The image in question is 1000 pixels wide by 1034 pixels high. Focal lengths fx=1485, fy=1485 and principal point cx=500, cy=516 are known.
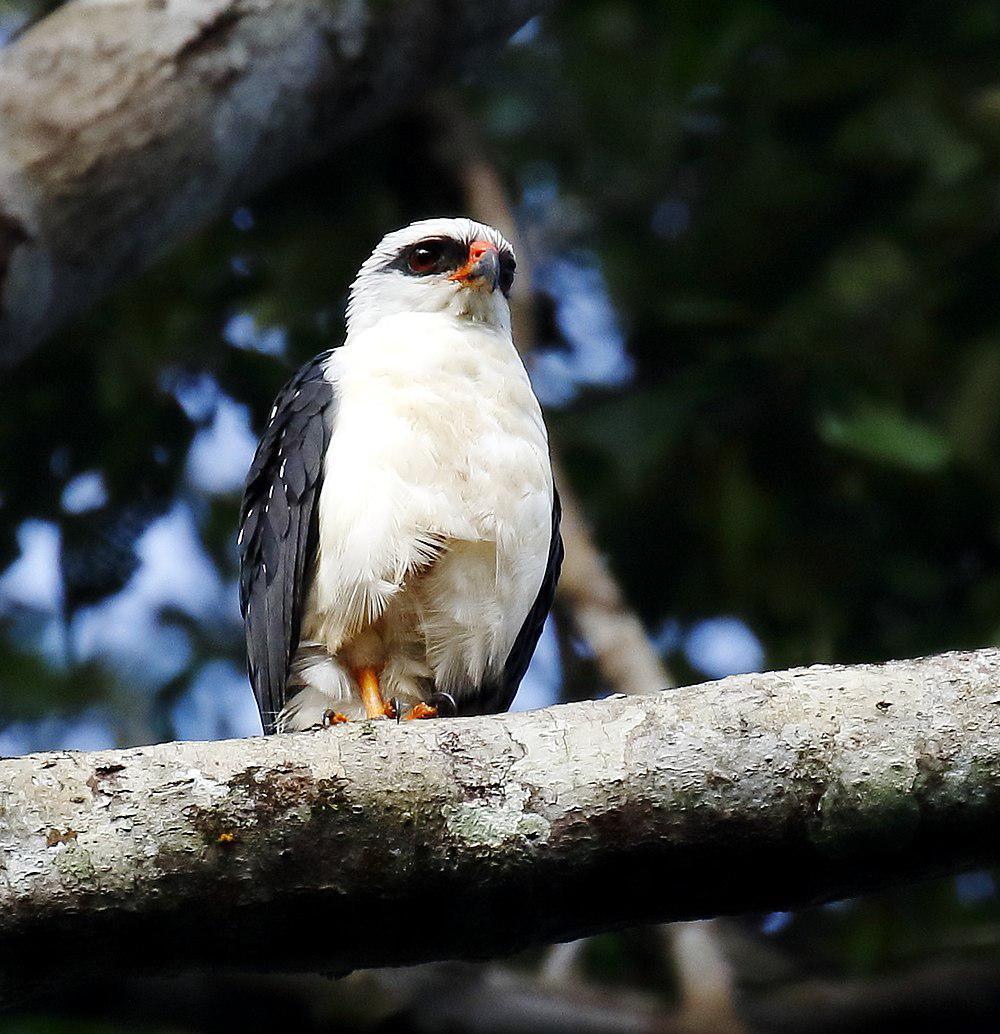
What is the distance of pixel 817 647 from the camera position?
5.65 m

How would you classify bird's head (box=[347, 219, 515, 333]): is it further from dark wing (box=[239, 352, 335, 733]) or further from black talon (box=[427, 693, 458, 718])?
black talon (box=[427, 693, 458, 718])

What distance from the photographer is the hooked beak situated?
204 inches

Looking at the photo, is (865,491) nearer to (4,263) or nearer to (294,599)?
(294,599)

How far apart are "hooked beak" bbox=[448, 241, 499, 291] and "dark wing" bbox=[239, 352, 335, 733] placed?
82 centimetres

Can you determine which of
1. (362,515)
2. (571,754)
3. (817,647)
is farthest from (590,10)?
(571,754)

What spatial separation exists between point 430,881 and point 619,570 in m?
4.11

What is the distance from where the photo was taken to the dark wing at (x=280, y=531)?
4324 millimetres

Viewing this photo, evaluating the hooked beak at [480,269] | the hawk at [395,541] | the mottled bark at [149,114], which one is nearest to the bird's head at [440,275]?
the hooked beak at [480,269]

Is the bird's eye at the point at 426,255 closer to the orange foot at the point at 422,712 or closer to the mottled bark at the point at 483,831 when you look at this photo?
the orange foot at the point at 422,712

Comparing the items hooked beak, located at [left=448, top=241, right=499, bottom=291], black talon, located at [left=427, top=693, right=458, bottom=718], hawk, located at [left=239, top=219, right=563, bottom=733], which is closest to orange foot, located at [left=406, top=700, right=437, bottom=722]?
hawk, located at [left=239, top=219, right=563, bottom=733]

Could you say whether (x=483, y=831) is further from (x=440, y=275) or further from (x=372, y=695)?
(x=440, y=275)

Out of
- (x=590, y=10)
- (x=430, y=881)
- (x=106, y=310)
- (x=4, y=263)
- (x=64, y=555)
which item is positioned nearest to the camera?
(x=430, y=881)

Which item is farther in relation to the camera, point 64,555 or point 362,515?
point 64,555

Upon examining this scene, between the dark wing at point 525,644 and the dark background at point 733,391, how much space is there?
687mm
